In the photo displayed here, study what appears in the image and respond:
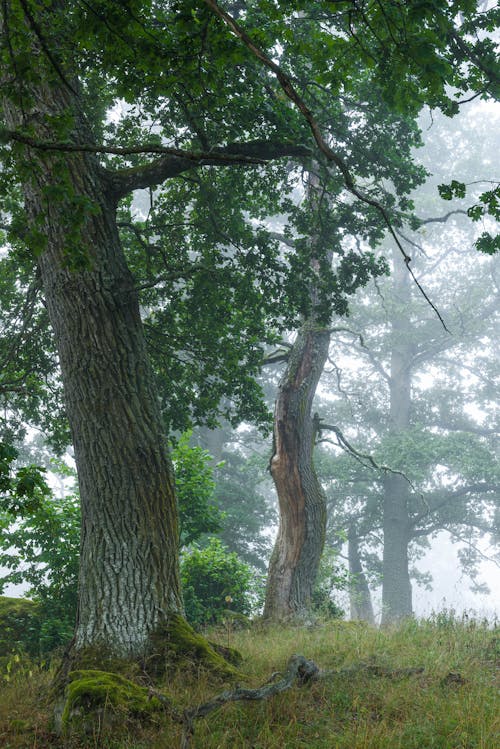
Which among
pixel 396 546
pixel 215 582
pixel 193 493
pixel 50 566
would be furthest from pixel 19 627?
pixel 396 546

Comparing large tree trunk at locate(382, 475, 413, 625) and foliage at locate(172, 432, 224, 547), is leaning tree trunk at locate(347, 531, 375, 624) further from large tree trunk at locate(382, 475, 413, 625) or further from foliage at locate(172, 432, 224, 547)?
foliage at locate(172, 432, 224, 547)

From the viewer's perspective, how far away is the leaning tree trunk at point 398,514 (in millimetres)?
27250

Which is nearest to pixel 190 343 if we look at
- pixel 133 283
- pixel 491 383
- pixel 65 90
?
pixel 133 283

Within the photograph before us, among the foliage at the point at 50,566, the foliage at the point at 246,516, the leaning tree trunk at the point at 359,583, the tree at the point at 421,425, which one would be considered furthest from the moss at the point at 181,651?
the leaning tree trunk at the point at 359,583

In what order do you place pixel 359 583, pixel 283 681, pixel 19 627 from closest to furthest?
pixel 283 681, pixel 19 627, pixel 359 583

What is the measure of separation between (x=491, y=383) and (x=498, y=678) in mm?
28747

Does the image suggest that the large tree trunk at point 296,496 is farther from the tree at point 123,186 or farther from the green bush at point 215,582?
the tree at point 123,186

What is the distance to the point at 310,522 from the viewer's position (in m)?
13.0

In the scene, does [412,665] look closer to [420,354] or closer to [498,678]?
[498,678]

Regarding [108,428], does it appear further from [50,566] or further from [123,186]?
[50,566]

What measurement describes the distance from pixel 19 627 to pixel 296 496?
537 cm

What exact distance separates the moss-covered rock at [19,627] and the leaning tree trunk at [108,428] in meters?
4.27

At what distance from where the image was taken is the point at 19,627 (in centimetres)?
1034

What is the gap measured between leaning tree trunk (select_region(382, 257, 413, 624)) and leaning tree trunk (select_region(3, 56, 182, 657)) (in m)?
19.9
